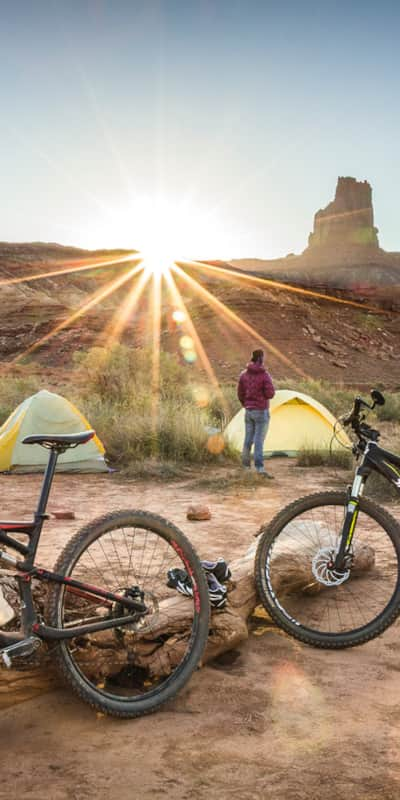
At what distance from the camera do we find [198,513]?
7559 millimetres

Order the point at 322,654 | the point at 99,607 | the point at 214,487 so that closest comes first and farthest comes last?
the point at 99,607
the point at 322,654
the point at 214,487

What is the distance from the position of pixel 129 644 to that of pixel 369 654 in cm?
149

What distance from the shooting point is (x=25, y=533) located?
2.96m

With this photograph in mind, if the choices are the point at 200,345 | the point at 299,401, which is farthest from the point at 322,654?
the point at 200,345

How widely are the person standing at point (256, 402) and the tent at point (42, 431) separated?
2.53 metres

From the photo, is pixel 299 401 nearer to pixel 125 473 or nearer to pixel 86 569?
pixel 125 473

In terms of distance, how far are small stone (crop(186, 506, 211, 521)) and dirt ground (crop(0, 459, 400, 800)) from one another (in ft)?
11.3

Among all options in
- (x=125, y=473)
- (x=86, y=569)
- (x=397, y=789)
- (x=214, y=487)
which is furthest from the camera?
(x=125, y=473)

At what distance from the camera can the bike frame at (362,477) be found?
154 inches

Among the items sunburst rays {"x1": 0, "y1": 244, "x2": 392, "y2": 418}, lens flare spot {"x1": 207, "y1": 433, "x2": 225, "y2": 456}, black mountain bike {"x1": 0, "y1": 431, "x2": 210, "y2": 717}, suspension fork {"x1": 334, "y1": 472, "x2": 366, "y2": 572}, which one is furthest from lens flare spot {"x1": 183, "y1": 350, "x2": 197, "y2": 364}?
black mountain bike {"x1": 0, "y1": 431, "x2": 210, "y2": 717}

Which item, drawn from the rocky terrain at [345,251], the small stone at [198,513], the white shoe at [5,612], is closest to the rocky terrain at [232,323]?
the rocky terrain at [345,251]

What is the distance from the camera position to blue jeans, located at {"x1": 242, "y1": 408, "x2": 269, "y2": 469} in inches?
431

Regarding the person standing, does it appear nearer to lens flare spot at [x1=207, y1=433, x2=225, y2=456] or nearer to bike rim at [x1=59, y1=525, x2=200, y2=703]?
lens flare spot at [x1=207, y1=433, x2=225, y2=456]

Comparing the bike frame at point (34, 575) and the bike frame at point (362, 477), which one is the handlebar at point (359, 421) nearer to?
the bike frame at point (362, 477)
